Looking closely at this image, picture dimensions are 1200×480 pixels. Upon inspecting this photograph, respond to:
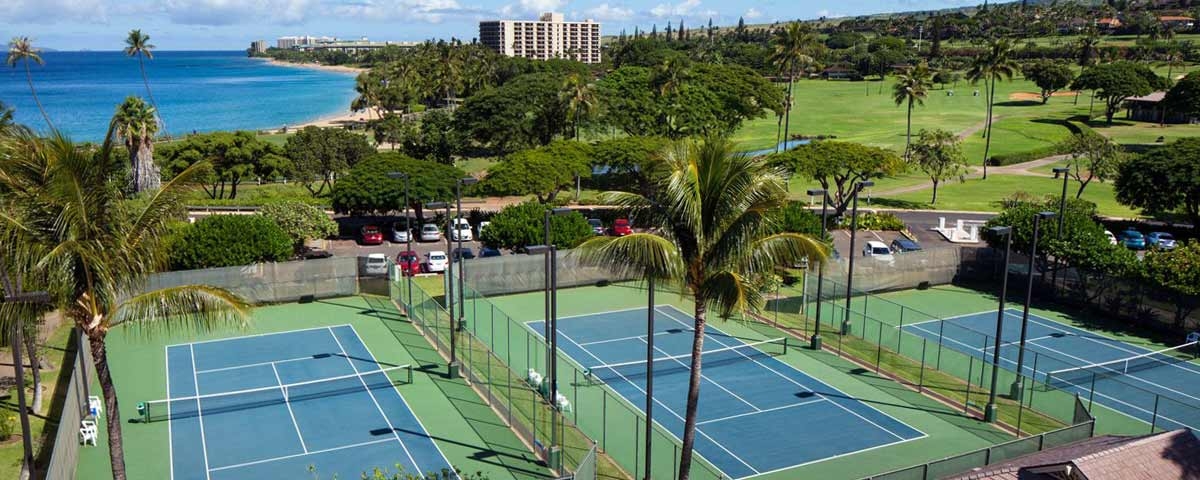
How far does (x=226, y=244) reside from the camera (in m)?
44.0

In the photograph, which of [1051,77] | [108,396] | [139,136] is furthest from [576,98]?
[1051,77]

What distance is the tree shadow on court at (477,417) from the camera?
26812mm

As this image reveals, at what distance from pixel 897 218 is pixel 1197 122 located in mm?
75435

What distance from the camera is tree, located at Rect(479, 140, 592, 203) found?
61.8m

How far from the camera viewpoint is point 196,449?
91.0ft

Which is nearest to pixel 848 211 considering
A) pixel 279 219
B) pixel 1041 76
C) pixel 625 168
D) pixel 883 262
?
pixel 625 168

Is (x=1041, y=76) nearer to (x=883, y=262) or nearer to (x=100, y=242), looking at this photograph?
(x=883, y=262)

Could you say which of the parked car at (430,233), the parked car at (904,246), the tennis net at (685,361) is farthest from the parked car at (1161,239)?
the parked car at (430,233)

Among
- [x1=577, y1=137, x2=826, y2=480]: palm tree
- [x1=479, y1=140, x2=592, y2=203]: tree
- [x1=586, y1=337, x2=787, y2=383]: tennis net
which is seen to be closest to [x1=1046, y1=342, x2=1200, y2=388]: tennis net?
[x1=586, y1=337, x2=787, y2=383]: tennis net

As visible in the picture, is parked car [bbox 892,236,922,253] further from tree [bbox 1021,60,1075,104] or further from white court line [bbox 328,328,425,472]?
tree [bbox 1021,60,1075,104]

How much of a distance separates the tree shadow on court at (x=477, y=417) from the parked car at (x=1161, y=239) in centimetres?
4502

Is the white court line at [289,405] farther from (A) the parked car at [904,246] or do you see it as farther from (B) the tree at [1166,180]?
(B) the tree at [1166,180]

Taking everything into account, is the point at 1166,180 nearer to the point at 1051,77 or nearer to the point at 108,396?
the point at 108,396

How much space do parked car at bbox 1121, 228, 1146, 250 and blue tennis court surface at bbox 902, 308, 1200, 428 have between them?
18.8 meters
